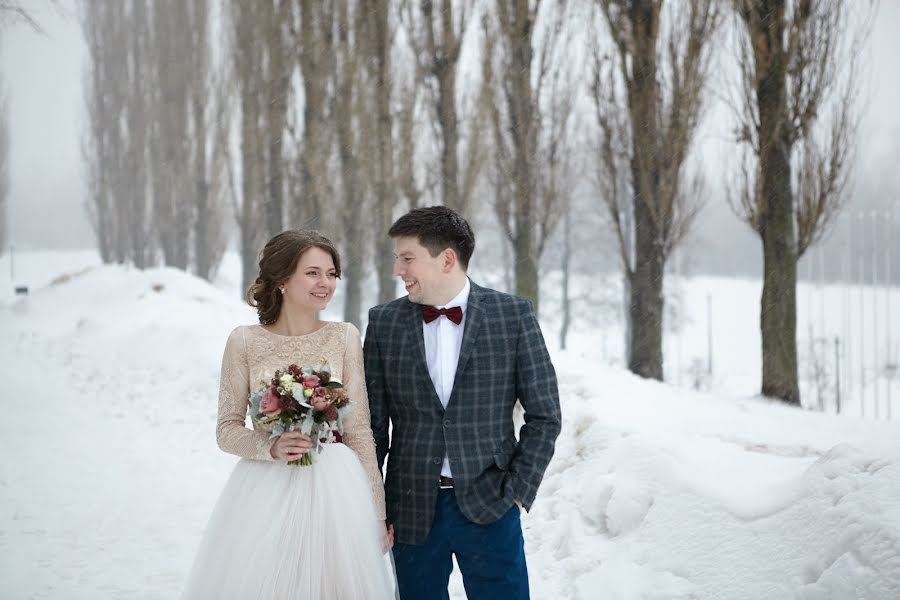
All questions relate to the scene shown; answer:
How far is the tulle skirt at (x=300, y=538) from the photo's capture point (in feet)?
8.64

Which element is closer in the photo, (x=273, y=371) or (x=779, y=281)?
(x=273, y=371)

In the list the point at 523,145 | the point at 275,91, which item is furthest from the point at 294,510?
the point at 275,91

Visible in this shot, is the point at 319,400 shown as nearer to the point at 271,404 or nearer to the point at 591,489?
the point at 271,404

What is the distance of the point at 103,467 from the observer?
291 inches

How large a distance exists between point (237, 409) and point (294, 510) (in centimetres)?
45

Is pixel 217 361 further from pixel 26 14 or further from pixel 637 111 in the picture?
pixel 637 111

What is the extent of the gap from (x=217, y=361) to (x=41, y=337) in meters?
4.79

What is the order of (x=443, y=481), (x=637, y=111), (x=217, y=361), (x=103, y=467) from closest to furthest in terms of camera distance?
(x=443, y=481) → (x=103, y=467) → (x=637, y=111) → (x=217, y=361)

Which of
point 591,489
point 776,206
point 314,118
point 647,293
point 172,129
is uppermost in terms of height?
point 172,129

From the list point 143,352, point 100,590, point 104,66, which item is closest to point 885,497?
point 100,590

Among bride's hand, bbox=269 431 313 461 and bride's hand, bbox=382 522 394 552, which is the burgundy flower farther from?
bride's hand, bbox=382 522 394 552

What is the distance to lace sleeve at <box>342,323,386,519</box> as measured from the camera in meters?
2.78

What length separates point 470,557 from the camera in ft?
8.70

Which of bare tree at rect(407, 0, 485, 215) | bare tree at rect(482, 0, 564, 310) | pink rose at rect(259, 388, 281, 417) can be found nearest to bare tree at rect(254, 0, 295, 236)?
bare tree at rect(407, 0, 485, 215)
